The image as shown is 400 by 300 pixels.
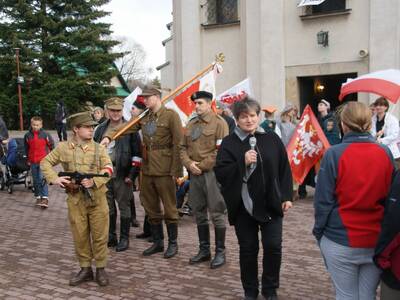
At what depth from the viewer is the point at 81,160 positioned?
534 cm

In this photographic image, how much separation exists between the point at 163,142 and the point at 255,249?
6.91 feet

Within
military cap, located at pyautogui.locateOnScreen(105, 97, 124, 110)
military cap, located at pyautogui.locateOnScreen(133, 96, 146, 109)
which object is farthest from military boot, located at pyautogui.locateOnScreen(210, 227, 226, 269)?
military cap, located at pyautogui.locateOnScreen(105, 97, 124, 110)

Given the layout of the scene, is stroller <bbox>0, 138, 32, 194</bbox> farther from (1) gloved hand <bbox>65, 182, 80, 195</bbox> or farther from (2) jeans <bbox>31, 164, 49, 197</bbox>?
(1) gloved hand <bbox>65, 182, 80, 195</bbox>

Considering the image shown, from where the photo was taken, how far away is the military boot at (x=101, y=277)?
17.7 ft

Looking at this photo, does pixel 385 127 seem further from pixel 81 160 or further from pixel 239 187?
pixel 81 160

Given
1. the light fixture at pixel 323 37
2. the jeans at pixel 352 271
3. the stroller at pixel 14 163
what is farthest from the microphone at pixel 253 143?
the light fixture at pixel 323 37

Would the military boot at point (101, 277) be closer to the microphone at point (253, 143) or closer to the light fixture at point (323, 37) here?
the microphone at point (253, 143)

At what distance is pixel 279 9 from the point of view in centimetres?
1678

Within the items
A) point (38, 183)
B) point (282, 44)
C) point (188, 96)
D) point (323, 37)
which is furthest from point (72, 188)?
point (282, 44)

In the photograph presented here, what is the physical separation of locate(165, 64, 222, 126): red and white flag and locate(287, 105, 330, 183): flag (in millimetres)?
2713

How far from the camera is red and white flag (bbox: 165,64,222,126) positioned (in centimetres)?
756

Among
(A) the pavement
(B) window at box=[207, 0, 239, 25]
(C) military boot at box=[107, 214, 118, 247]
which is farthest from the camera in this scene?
(B) window at box=[207, 0, 239, 25]

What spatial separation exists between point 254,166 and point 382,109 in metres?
4.93

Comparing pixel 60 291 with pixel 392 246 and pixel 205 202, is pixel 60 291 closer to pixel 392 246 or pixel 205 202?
pixel 205 202
